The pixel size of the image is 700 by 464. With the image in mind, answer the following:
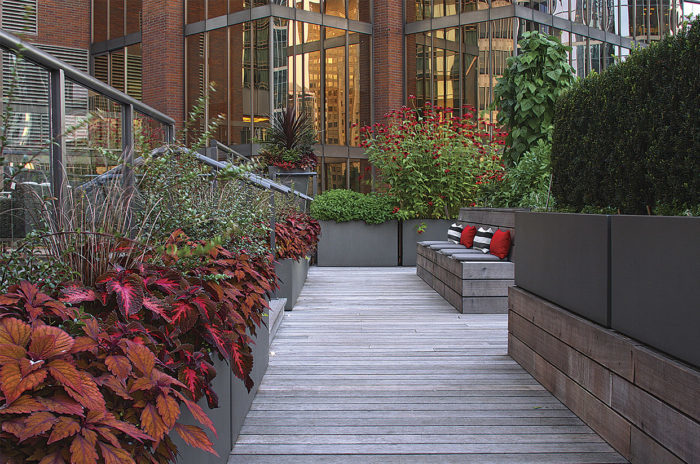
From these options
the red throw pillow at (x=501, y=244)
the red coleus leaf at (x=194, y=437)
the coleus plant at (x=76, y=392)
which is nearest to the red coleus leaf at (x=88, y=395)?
the coleus plant at (x=76, y=392)

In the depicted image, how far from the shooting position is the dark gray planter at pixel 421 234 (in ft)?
35.4

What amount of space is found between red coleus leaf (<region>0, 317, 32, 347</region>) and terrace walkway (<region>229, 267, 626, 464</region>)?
5.06 feet

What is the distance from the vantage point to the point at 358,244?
427 inches

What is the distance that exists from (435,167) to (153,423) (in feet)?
31.5

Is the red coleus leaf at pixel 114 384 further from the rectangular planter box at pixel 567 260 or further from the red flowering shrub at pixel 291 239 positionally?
the red flowering shrub at pixel 291 239

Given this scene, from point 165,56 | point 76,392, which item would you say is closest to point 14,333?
point 76,392

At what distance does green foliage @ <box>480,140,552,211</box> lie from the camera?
7047 millimetres

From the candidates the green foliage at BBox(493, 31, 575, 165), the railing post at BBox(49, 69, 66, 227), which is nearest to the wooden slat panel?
the railing post at BBox(49, 69, 66, 227)

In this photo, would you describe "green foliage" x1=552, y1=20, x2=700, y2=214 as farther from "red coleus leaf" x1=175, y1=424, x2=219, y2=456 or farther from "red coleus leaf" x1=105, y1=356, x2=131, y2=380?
"red coleus leaf" x1=105, y1=356, x2=131, y2=380

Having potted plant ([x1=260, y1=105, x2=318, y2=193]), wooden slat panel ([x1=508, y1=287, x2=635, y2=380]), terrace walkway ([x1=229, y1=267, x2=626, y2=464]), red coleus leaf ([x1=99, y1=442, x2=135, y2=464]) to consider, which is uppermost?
potted plant ([x1=260, y1=105, x2=318, y2=193])

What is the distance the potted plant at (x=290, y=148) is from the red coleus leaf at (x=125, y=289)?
332 inches

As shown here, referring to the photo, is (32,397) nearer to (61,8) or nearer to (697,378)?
(697,378)

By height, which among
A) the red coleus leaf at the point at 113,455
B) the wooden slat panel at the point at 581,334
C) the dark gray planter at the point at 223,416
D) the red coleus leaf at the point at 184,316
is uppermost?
the red coleus leaf at the point at 184,316

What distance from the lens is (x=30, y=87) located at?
2438mm
